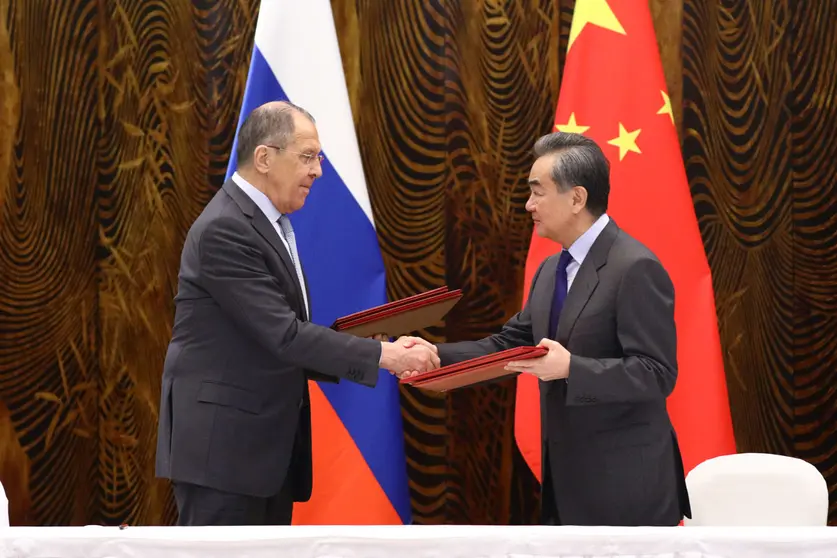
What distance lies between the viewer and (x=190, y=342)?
2127mm

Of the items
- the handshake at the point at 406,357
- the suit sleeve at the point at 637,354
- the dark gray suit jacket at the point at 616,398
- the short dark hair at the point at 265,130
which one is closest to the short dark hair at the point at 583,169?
the dark gray suit jacket at the point at 616,398

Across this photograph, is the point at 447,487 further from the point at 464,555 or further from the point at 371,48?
the point at 464,555

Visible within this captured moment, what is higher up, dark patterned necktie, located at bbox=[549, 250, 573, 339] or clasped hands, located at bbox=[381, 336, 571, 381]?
dark patterned necktie, located at bbox=[549, 250, 573, 339]

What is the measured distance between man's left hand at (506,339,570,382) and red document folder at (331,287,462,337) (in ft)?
1.27

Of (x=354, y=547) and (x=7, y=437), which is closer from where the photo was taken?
(x=354, y=547)

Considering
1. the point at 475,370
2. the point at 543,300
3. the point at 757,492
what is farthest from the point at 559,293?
the point at 757,492

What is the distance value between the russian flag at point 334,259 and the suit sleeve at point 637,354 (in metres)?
1.02

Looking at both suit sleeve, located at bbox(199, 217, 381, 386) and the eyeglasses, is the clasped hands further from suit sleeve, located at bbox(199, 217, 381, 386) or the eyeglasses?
the eyeglasses

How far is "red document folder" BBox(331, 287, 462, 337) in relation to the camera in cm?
229

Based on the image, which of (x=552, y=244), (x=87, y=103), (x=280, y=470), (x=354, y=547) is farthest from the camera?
(x=87, y=103)

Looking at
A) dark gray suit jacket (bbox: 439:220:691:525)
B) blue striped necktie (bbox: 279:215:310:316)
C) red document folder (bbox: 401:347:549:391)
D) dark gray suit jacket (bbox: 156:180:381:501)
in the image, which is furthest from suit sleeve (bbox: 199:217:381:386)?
dark gray suit jacket (bbox: 439:220:691:525)

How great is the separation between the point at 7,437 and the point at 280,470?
5.39 ft

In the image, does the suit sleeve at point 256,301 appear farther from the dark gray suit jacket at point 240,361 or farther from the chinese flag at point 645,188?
the chinese flag at point 645,188

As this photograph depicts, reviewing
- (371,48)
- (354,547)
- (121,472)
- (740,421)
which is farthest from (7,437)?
(740,421)
